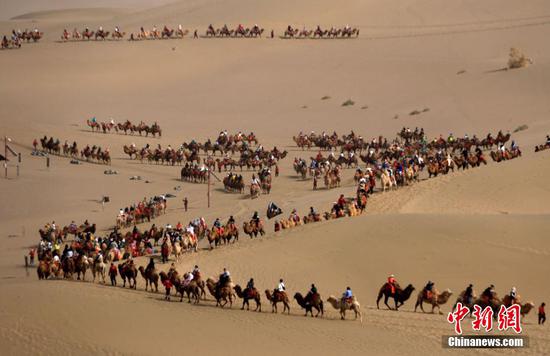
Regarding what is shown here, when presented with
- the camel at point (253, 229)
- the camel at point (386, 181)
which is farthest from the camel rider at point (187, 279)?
the camel at point (386, 181)

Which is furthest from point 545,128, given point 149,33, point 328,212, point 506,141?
point 149,33

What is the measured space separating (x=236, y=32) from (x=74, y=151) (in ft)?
108

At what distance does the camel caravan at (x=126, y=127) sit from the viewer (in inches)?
2205

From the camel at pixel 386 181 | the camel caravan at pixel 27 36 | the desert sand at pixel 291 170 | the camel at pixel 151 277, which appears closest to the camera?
the desert sand at pixel 291 170

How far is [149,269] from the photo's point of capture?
86.7ft

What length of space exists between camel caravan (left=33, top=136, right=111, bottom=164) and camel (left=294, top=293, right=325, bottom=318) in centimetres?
2773

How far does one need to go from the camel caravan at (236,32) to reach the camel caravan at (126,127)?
2389 cm

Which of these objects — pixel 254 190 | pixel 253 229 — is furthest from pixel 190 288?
pixel 254 190

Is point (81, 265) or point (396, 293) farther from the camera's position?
point (81, 265)

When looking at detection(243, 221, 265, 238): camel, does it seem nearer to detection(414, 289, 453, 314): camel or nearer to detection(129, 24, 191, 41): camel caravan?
detection(414, 289, 453, 314): camel

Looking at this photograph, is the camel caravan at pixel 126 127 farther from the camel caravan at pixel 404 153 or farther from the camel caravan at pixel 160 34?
the camel caravan at pixel 160 34

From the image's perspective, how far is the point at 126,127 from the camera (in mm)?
56906

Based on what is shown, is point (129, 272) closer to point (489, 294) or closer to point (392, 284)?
point (392, 284)

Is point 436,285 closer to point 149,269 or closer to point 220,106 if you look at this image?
point 149,269
